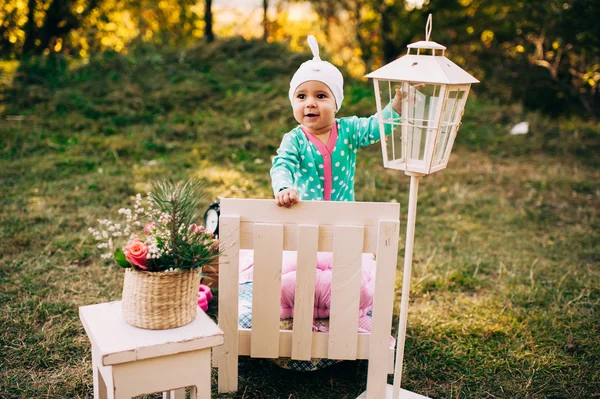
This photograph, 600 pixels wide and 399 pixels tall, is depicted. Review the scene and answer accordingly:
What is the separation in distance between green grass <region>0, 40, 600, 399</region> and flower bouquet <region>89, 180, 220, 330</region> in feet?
2.23

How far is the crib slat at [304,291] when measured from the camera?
254 centimetres

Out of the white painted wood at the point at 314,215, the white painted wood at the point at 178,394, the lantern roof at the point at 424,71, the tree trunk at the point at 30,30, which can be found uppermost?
the tree trunk at the point at 30,30

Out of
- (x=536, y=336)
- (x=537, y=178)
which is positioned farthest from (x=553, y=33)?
(x=536, y=336)

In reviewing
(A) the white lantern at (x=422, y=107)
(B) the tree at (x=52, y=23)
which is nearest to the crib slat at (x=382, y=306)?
(A) the white lantern at (x=422, y=107)

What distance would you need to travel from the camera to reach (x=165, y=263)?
217 centimetres

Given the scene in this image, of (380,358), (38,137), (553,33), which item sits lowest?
(380,358)

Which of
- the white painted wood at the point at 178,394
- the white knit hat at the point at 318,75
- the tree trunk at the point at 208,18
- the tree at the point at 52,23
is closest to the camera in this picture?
the white painted wood at the point at 178,394

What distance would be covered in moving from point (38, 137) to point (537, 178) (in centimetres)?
554

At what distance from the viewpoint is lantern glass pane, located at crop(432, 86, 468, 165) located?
2248 mm

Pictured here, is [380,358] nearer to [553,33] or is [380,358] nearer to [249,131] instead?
[249,131]

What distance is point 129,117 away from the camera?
289 inches

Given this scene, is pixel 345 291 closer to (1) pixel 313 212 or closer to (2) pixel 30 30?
(1) pixel 313 212

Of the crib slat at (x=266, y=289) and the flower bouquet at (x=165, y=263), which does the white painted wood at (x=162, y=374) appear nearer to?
the flower bouquet at (x=165, y=263)

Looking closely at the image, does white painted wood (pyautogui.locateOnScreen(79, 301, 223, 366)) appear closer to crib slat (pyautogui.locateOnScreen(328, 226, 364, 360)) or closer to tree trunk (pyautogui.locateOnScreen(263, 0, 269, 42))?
crib slat (pyautogui.locateOnScreen(328, 226, 364, 360))
